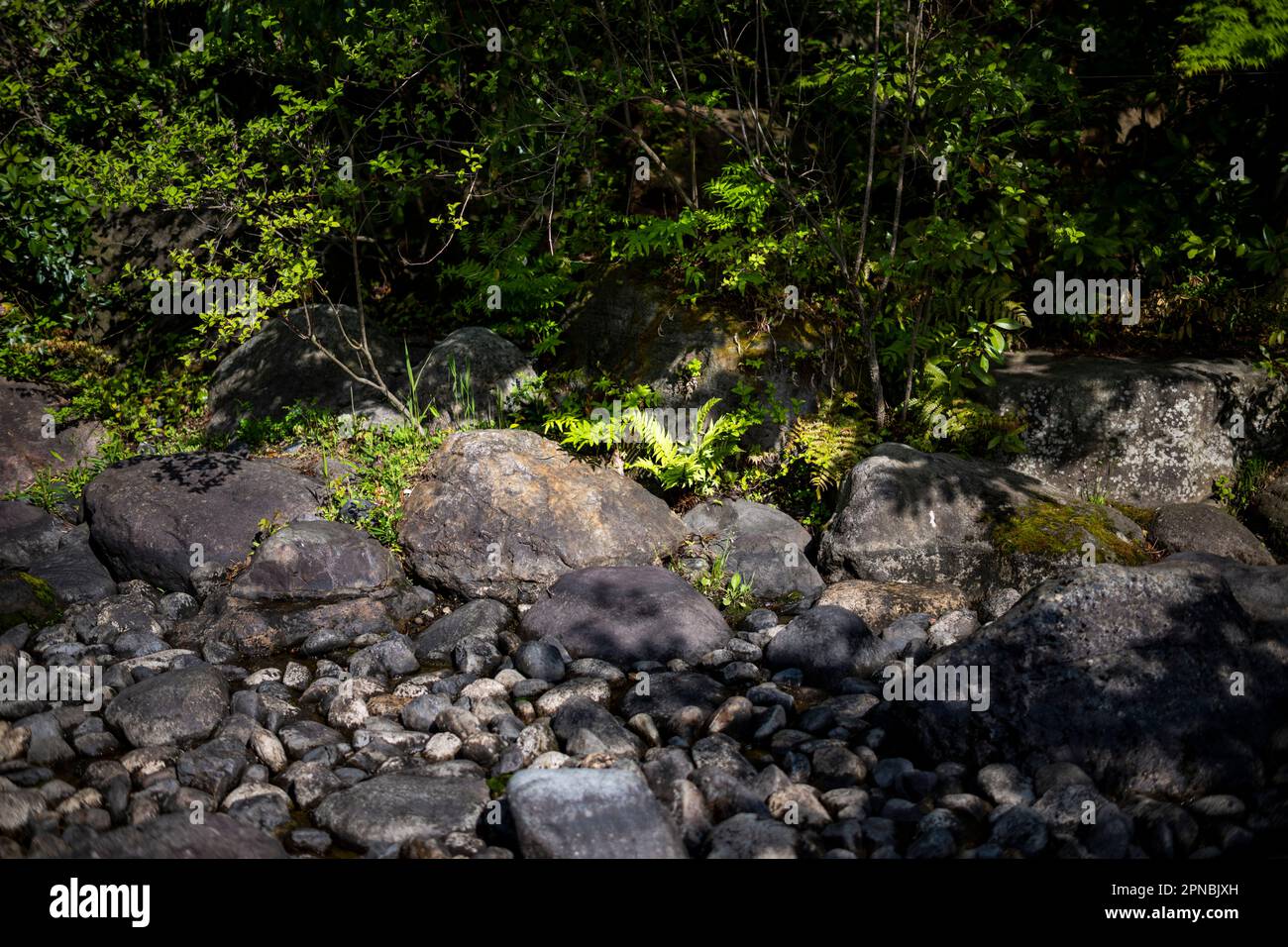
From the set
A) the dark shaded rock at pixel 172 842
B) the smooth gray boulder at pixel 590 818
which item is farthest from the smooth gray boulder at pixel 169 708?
the smooth gray boulder at pixel 590 818

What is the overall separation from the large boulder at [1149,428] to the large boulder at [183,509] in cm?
584

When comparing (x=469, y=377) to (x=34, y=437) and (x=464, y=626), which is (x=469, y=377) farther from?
(x=34, y=437)

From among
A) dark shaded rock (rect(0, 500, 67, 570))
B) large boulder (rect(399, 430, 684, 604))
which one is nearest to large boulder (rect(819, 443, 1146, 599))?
large boulder (rect(399, 430, 684, 604))

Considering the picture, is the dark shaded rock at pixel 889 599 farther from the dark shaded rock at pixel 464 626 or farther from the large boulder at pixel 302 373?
the large boulder at pixel 302 373

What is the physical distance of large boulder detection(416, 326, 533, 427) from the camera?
27.9 feet

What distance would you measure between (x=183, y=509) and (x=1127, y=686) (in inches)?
245

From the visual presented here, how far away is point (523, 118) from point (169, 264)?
177 inches

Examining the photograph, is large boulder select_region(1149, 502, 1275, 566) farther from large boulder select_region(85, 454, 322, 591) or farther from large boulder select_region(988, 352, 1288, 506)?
large boulder select_region(85, 454, 322, 591)

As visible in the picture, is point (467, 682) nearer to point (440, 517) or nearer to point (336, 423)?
point (440, 517)

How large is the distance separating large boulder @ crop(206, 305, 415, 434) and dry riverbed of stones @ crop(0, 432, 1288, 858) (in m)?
1.49

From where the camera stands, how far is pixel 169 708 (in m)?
5.09

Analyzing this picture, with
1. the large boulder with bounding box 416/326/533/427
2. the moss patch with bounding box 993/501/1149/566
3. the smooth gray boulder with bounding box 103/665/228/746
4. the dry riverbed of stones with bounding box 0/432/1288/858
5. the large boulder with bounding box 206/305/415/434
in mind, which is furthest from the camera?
the large boulder with bounding box 206/305/415/434

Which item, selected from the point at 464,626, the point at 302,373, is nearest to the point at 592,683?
the point at 464,626

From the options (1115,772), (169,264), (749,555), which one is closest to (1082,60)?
(749,555)
